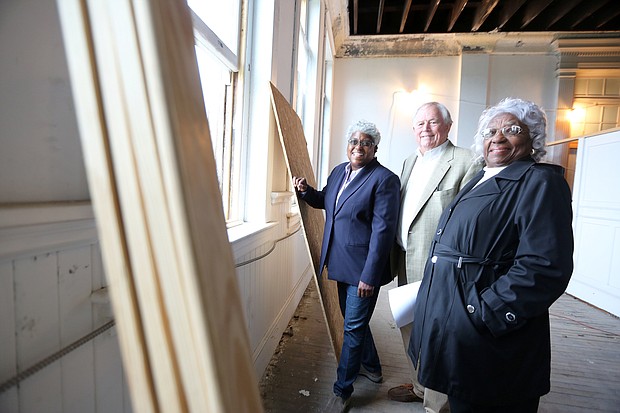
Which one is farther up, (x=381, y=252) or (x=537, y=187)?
(x=537, y=187)

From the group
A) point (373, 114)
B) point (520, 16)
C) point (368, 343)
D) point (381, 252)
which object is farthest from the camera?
point (373, 114)

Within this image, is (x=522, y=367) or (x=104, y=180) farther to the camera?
(x=522, y=367)

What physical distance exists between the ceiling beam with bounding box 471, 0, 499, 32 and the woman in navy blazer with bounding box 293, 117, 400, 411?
480 centimetres

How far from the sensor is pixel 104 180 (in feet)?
1.22

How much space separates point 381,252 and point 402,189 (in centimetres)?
48

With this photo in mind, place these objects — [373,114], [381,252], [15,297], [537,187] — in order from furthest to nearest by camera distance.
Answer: [373,114]
[381,252]
[537,187]
[15,297]

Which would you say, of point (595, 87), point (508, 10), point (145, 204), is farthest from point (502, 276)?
point (595, 87)

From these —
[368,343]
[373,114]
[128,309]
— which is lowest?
[368,343]

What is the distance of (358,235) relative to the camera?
1689 mm

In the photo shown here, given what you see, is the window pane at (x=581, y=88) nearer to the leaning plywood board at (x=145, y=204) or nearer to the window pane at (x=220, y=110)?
the window pane at (x=220, y=110)

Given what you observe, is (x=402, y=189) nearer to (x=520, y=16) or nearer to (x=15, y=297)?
(x=15, y=297)

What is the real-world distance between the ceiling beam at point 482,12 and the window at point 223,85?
491cm

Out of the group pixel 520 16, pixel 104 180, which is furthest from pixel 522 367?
pixel 520 16

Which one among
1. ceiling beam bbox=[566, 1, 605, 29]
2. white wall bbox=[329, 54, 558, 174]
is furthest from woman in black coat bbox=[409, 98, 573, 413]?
ceiling beam bbox=[566, 1, 605, 29]
